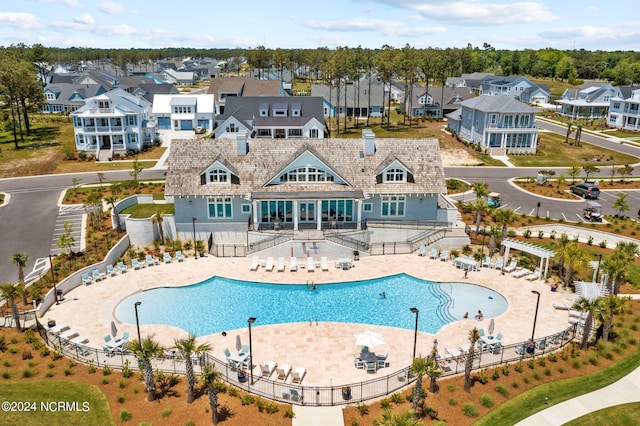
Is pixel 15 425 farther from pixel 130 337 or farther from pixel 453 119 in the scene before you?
pixel 453 119

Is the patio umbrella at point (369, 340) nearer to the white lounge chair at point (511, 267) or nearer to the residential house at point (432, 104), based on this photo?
the white lounge chair at point (511, 267)

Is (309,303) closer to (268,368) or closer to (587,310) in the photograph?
(268,368)

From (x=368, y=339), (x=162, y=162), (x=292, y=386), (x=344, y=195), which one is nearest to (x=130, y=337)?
(x=292, y=386)

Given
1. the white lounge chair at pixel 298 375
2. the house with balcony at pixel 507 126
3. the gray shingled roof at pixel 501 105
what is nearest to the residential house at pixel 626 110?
the house with balcony at pixel 507 126

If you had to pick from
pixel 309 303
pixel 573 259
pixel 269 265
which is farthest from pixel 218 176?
pixel 573 259

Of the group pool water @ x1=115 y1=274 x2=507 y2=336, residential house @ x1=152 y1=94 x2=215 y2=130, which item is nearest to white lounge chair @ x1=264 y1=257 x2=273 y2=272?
pool water @ x1=115 y1=274 x2=507 y2=336

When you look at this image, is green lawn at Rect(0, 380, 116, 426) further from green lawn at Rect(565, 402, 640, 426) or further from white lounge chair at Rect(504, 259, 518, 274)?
white lounge chair at Rect(504, 259, 518, 274)

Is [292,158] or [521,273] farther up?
[292,158]
